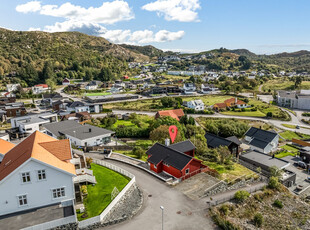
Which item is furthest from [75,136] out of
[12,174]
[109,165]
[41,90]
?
[41,90]

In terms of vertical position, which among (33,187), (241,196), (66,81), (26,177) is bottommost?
(241,196)

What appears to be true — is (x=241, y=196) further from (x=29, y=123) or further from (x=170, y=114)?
(x=29, y=123)

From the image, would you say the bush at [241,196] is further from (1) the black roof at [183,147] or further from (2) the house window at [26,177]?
(2) the house window at [26,177]

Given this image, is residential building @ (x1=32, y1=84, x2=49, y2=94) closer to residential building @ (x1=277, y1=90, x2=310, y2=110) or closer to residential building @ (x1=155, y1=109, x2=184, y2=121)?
residential building @ (x1=155, y1=109, x2=184, y2=121)

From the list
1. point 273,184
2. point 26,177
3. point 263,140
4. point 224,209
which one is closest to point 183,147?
point 273,184

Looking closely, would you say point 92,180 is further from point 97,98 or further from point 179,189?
point 97,98
